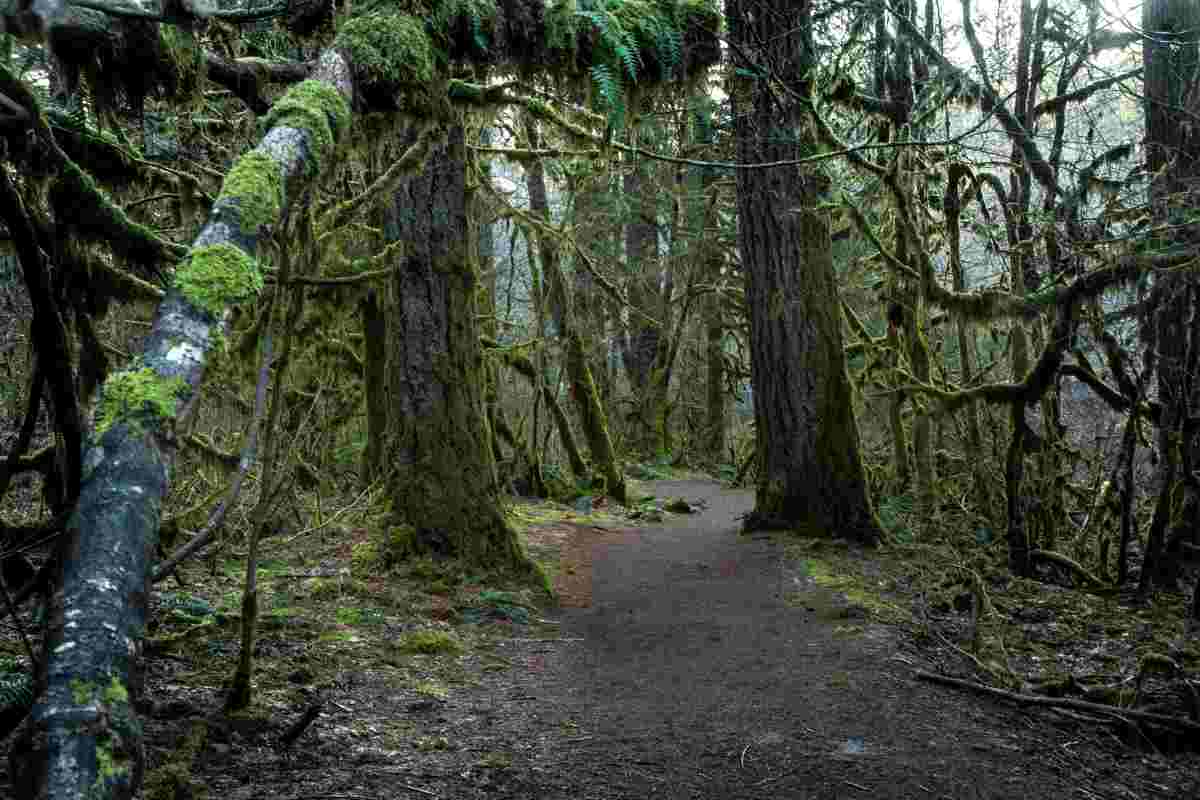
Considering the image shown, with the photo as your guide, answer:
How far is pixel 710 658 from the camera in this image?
5738 millimetres

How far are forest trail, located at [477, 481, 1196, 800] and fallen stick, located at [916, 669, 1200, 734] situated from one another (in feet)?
0.23

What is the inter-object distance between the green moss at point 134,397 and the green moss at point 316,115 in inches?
51.2

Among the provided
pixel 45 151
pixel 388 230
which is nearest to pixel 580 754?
pixel 45 151

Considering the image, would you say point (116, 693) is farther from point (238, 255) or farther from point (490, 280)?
point (490, 280)

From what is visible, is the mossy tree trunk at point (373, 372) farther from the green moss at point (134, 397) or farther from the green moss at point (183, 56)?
the green moss at point (134, 397)

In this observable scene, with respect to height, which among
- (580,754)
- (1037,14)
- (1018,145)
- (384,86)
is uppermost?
(1037,14)

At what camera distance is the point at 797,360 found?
379 inches

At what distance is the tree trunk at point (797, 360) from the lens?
9.41 m

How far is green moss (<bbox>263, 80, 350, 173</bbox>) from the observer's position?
3.22 meters

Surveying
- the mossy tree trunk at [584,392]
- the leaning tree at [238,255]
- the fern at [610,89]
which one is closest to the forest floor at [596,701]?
the leaning tree at [238,255]

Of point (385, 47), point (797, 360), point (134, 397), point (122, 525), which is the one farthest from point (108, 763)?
point (797, 360)

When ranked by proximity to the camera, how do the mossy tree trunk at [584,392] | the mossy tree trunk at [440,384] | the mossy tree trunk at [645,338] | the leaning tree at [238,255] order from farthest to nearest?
the mossy tree trunk at [645,338] < the mossy tree trunk at [584,392] < the mossy tree trunk at [440,384] < the leaning tree at [238,255]

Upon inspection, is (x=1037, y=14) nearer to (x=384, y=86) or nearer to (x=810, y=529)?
(x=810, y=529)

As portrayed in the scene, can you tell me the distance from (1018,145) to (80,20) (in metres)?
8.51
